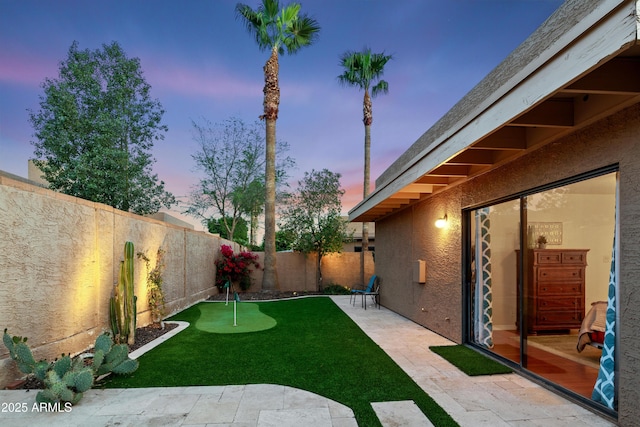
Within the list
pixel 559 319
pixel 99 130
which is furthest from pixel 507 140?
pixel 99 130

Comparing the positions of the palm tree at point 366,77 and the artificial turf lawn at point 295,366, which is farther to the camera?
the palm tree at point 366,77

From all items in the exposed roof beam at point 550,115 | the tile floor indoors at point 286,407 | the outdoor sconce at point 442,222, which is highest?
the exposed roof beam at point 550,115

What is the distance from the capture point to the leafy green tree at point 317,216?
1483cm

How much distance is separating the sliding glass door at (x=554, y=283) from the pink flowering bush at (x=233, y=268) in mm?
10201

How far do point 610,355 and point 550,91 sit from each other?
8.37 ft

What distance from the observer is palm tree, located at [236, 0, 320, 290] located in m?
13.5

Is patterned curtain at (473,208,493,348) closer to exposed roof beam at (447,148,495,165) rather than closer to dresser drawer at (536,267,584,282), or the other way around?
Result: exposed roof beam at (447,148,495,165)

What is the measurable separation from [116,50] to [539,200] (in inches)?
579

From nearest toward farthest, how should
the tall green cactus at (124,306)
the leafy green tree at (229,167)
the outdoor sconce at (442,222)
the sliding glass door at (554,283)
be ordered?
the sliding glass door at (554,283)
the tall green cactus at (124,306)
the outdoor sconce at (442,222)
the leafy green tree at (229,167)

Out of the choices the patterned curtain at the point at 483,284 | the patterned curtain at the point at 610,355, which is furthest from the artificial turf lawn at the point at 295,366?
the patterned curtain at the point at 483,284

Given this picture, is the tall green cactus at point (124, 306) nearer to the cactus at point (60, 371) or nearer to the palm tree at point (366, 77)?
the cactus at point (60, 371)

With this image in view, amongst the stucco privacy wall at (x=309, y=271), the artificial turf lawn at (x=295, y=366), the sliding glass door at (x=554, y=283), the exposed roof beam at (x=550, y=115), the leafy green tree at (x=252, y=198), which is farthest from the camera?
the leafy green tree at (x=252, y=198)

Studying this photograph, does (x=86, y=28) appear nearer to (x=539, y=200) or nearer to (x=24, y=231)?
(x=24, y=231)

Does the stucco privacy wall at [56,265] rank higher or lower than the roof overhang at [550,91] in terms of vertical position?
lower
